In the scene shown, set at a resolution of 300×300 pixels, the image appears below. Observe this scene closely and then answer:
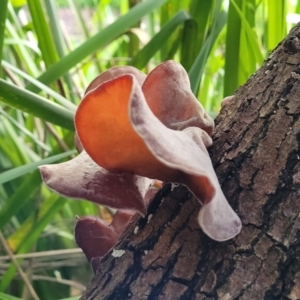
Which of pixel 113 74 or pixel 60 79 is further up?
pixel 113 74

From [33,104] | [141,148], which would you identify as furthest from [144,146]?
[33,104]

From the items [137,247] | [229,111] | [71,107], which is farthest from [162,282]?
[71,107]

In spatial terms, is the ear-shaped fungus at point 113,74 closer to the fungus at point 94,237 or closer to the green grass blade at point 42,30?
the fungus at point 94,237

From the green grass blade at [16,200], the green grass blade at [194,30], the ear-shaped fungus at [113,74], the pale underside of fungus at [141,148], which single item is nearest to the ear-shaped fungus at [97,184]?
the pale underside of fungus at [141,148]

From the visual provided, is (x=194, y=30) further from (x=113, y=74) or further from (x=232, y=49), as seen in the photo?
(x=113, y=74)

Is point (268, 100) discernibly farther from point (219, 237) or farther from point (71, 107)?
A: point (71, 107)

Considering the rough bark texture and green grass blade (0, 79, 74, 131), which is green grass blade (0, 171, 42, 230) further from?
the rough bark texture
